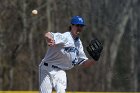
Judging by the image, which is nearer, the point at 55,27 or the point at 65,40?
the point at 65,40

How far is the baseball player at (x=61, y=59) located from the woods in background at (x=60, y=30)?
34.1 ft

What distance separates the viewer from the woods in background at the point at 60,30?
19516mm

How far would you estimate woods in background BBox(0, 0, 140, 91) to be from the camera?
19516 millimetres

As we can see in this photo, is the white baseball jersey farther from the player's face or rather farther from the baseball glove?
the baseball glove

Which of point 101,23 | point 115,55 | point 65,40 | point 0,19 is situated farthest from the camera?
point 115,55

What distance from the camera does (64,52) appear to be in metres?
7.84

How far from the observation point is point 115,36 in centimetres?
2308

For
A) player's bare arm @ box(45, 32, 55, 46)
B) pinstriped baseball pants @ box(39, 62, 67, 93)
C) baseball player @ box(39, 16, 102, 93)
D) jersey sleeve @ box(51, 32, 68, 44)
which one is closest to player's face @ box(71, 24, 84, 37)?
baseball player @ box(39, 16, 102, 93)

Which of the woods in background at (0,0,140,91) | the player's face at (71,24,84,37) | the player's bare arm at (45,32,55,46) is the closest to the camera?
the player's bare arm at (45,32,55,46)

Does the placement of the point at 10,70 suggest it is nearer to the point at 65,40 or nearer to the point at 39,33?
the point at 39,33

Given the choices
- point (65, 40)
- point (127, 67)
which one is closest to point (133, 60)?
point (127, 67)

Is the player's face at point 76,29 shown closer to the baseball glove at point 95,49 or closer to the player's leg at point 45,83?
the baseball glove at point 95,49

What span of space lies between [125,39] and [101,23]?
5.57 feet

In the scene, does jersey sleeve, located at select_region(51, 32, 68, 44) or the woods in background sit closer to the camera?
jersey sleeve, located at select_region(51, 32, 68, 44)
